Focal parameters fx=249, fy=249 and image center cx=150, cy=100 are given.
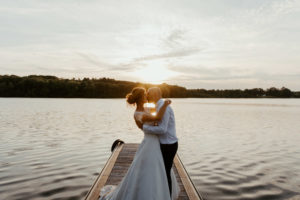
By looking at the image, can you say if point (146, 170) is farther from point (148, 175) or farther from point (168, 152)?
point (168, 152)

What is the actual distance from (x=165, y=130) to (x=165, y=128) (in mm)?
45

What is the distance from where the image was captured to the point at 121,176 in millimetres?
8453

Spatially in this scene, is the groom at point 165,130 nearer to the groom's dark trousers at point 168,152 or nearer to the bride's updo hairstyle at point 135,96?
the groom's dark trousers at point 168,152

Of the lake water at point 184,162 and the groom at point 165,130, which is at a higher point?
the groom at point 165,130

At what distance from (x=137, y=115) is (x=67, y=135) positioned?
16.5 m

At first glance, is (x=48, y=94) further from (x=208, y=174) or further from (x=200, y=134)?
(x=208, y=174)

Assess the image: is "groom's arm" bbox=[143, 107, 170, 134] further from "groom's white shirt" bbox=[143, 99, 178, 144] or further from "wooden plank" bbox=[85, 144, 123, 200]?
"wooden plank" bbox=[85, 144, 123, 200]

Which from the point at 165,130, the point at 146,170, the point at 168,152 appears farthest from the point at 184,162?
the point at 165,130

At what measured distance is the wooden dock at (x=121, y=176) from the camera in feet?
22.2

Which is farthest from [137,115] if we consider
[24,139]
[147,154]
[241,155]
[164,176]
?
[24,139]

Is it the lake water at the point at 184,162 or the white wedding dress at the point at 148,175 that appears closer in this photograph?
the white wedding dress at the point at 148,175

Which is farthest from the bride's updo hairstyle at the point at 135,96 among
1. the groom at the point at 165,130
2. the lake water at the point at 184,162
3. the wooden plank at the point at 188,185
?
the lake water at the point at 184,162

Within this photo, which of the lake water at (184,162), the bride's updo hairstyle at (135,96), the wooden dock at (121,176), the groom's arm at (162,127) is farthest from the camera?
the lake water at (184,162)

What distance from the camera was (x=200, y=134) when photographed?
22656mm
